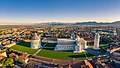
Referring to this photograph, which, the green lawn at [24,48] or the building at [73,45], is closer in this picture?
the building at [73,45]

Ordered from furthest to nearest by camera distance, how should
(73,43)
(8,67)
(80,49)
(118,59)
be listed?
(73,43)
(80,49)
(118,59)
(8,67)

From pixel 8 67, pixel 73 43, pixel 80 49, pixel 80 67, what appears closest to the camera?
pixel 80 67

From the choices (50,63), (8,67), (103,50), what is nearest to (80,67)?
(50,63)

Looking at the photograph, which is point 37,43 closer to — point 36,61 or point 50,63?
point 36,61

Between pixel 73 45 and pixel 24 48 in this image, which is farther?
pixel 24 48

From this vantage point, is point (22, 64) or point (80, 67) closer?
point (80, 67)

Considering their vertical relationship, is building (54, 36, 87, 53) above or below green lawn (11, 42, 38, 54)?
above

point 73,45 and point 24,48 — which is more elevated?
point 73,45

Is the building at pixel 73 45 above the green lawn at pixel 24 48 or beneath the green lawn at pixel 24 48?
above

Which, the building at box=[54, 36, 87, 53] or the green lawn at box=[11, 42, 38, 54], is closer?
the building at box=[54, 36, 87, 53]
